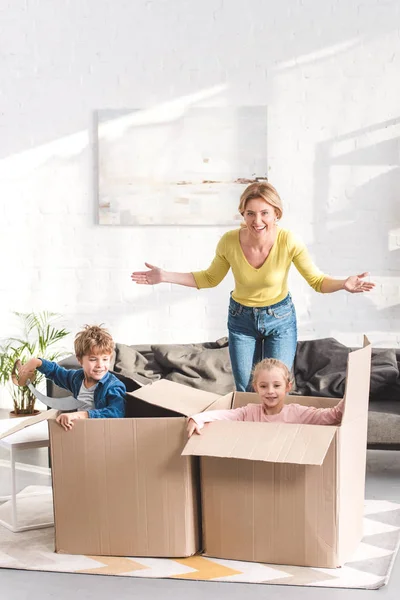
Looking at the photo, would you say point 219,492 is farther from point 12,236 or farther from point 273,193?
point 12,236

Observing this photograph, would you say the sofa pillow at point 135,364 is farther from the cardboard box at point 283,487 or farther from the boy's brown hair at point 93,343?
the cardboard box at point 283,487

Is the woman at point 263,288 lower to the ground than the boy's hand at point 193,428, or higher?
higher

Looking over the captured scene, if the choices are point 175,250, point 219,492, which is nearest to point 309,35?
point 175,250

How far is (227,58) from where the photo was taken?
539cm

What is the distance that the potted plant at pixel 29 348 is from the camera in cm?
536

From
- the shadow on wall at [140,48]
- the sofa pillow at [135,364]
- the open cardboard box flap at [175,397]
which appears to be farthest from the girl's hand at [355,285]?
the shadow on wall at [140,48]

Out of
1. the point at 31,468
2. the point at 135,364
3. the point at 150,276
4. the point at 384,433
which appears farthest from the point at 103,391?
the point at 135,364

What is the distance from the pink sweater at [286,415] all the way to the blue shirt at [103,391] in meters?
0.33

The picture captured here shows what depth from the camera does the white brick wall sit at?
5309 millimetres

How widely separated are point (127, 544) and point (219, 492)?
0.35 metres

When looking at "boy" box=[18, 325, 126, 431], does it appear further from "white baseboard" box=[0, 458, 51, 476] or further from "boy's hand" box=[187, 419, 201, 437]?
"white baseboard" box=[0, 458, 51, 476]

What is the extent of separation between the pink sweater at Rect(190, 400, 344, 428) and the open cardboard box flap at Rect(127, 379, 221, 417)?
73 mm

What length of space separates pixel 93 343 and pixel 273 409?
66cm

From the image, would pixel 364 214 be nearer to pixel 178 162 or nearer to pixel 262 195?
pixel 178 162
